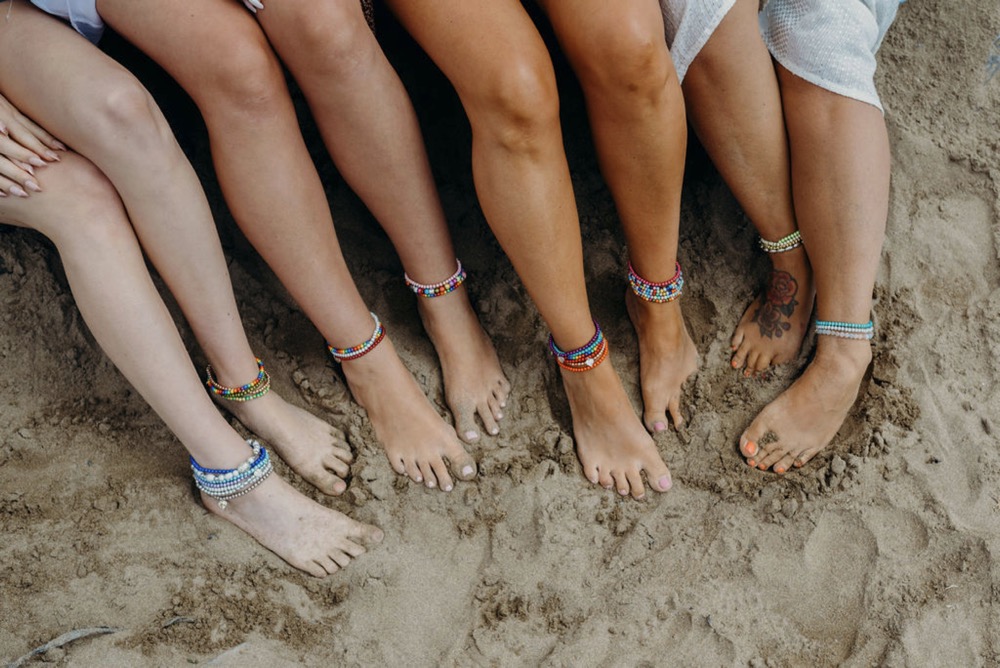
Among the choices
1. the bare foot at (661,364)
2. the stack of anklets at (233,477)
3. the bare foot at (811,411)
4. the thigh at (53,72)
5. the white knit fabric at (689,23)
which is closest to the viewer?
the thigh at (53,72)

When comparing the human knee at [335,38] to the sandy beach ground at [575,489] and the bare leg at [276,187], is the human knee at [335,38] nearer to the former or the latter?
the bare leg at [276,187]

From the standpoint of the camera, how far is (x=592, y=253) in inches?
94.3

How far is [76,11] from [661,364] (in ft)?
4.76

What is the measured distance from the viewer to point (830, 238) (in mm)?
2072

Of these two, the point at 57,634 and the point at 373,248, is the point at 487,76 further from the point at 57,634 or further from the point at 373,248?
the point at 57,634

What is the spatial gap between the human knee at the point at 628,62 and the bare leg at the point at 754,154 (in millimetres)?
209

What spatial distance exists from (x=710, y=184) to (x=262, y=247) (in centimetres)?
116

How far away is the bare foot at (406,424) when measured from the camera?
2152 millimetres

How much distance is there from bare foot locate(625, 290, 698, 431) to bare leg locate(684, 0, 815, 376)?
0.54 ft

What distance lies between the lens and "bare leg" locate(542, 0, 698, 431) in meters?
1.72

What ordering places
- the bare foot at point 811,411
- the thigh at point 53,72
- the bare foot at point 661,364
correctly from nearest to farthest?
the thigh at point 53,72 → the bare foot at point 811,411 → the bare foot at point 661,364

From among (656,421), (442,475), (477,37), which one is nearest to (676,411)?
(656,421)

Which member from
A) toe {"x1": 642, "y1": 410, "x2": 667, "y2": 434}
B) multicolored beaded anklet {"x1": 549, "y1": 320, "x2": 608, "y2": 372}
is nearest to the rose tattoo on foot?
toe {"x1": 642, "y1": 410, "x2": 667, "y2": 434}

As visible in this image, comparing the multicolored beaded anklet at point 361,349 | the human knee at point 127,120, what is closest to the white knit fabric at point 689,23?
the multicolored beaded anklet at point 361,349
